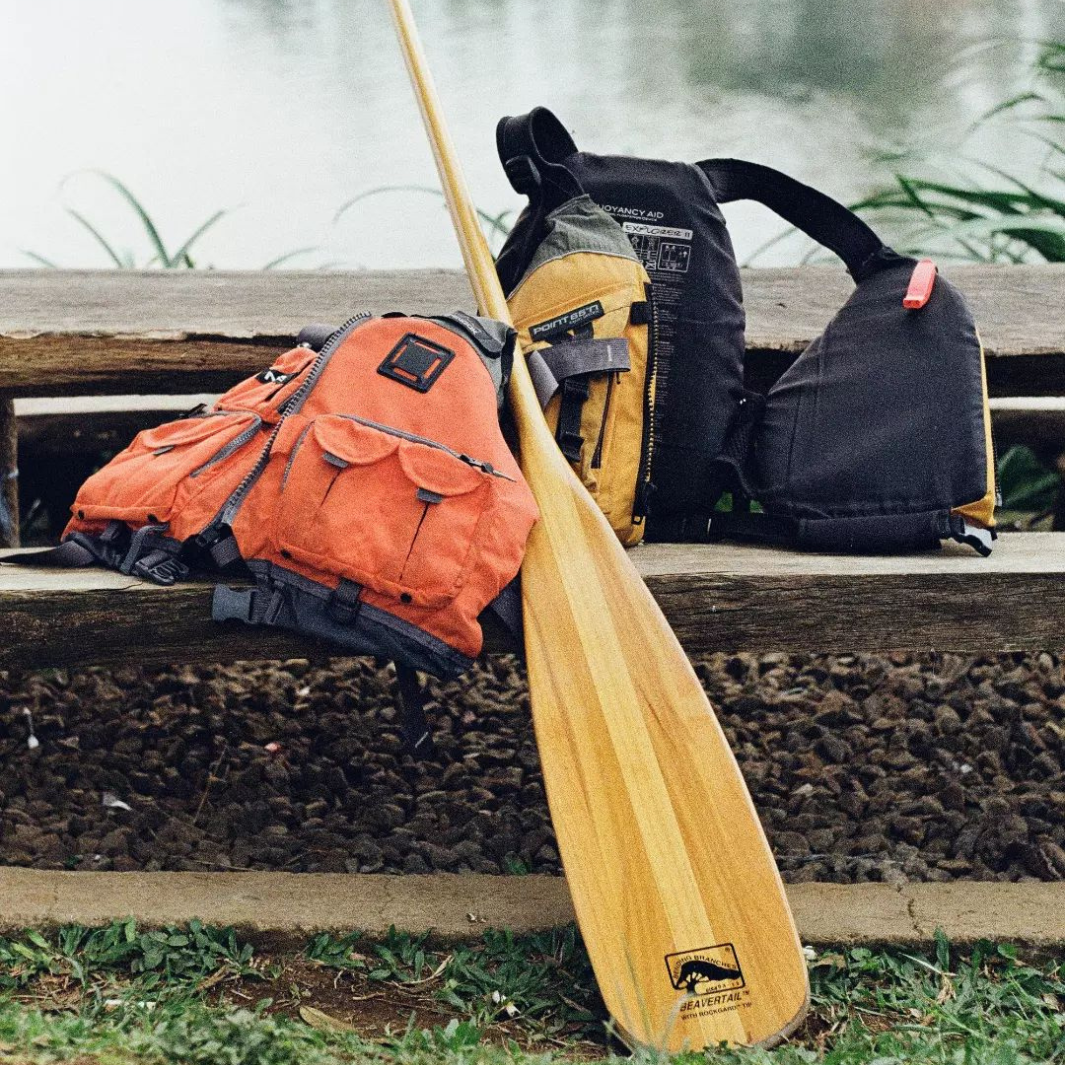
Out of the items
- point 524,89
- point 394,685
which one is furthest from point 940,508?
point 524,89

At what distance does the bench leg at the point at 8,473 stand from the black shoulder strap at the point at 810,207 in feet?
5.13

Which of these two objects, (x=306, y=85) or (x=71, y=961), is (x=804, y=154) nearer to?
(x=306, y=85)

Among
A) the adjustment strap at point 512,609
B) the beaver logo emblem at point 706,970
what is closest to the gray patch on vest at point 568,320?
the adjustment strap at point 512,609

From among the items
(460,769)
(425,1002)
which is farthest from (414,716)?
(460,769)

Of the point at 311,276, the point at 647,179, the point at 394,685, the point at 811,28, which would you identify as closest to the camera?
the point at 647,179

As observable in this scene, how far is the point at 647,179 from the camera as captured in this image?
2.37m

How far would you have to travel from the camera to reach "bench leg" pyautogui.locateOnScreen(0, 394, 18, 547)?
2.98 metres

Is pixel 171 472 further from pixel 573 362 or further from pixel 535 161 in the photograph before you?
pixel 535 161

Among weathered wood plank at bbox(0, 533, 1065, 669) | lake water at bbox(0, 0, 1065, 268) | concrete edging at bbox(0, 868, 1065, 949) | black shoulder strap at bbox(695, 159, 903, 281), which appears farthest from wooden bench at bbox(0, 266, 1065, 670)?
lake water at bbox(0, 0, 1065, 268)

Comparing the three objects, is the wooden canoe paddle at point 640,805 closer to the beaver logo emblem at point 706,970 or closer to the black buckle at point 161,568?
the beaver logo emblem at point 706,970

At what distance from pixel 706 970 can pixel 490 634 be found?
0.56 meters

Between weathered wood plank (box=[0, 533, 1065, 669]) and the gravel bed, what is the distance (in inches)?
19.3

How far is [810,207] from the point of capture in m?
2.44

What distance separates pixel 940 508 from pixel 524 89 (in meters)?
3.42
